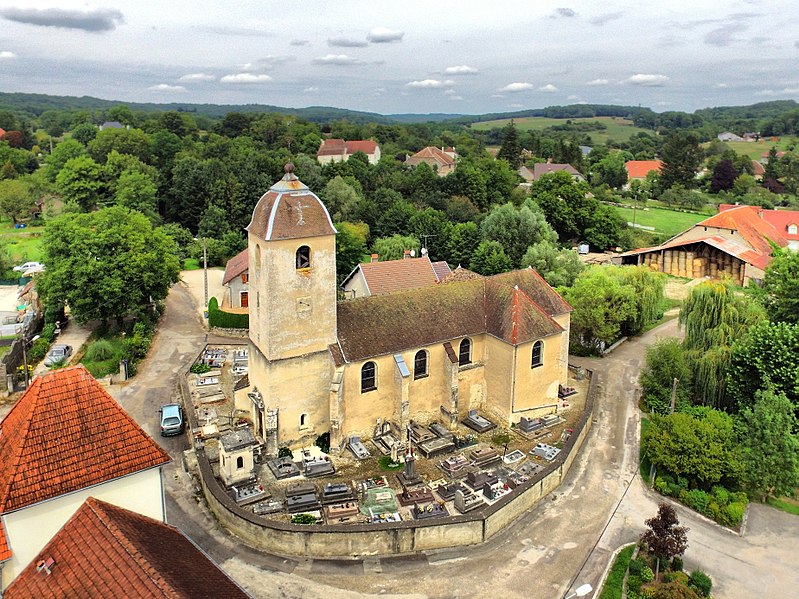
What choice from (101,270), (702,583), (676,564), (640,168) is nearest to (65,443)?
(676,564)

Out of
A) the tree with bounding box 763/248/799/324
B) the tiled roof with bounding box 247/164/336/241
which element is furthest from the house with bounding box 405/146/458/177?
the tiled roof with bounding box 247/164/336/241

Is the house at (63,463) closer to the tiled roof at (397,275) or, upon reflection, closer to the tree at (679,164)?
the tiled roof at (397,275)

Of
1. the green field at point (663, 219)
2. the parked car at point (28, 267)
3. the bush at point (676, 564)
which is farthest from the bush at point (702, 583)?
the green field at point (663, 219)

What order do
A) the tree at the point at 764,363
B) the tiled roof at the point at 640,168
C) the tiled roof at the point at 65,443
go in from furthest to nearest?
the tiled roof at the point at 640,168, the tree at the point at 764,363, the tiled roof at the point at 65,443

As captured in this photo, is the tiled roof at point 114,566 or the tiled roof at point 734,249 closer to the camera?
the tiled roof at point 114,566

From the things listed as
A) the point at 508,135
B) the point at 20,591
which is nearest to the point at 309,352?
the point at 20,591

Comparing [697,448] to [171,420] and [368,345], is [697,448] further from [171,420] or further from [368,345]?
[171,420]

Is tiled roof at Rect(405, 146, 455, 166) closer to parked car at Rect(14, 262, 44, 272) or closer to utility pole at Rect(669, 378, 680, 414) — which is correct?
parked car at Rect(14, 262, 44, 272)
